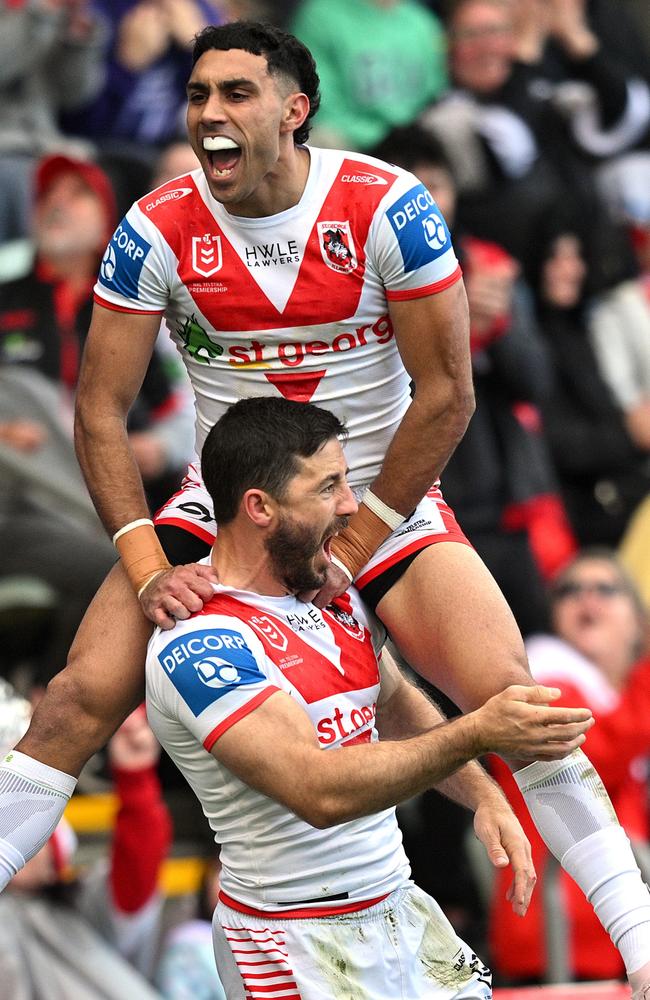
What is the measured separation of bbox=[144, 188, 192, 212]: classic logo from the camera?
14.7 ft

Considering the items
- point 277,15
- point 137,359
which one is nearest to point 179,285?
point 137,359

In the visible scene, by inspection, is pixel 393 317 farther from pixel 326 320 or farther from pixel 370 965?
pixel 370 965

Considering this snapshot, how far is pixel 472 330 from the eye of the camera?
7457mm

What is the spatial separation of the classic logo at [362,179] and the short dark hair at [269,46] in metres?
0.18

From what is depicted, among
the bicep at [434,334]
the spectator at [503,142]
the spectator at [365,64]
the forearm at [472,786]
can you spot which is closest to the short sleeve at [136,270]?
the bicep at [434,334]

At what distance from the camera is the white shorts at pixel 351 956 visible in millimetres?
4148

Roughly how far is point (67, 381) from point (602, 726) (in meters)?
2.29

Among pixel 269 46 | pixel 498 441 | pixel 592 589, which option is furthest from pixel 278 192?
pixel 498 441

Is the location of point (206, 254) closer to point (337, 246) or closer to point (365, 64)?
point (337, 246)

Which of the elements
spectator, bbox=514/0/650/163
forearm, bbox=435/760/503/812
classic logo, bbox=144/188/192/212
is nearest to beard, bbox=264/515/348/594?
forearm, bbox=435/760/503/812

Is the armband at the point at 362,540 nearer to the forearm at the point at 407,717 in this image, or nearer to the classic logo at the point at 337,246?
the forearm at the point at 407,717

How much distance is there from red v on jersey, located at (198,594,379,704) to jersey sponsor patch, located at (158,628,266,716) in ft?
0.27

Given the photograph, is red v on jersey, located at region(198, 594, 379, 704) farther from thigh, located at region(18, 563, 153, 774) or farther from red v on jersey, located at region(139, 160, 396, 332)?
red v on jersey, located at region(139, 160, 396, 332)

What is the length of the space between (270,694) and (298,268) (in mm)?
972
